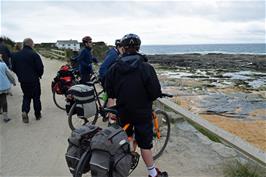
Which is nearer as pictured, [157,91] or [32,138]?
[157,91]

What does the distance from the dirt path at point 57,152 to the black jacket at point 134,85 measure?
1320 millimetres

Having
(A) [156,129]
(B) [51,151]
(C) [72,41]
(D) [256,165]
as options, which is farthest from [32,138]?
(C) [72,41]

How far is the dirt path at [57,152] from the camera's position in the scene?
520 centimetres

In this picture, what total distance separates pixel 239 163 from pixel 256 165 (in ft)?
0.87

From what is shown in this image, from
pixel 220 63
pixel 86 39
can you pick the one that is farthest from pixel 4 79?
pixel 220 63

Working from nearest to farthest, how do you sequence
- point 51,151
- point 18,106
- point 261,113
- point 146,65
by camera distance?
point 146,65 < point 51,151 < point 18,106 < point 261,113

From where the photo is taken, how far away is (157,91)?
4133 millimetres

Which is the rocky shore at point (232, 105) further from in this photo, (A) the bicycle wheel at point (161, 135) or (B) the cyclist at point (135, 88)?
(B) the cyclist at point (135, 88)

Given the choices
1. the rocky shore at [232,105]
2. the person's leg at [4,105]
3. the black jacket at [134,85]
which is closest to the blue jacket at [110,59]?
the black jacket at [134,85]

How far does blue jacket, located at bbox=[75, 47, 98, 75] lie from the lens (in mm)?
8227

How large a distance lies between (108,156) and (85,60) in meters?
4.99

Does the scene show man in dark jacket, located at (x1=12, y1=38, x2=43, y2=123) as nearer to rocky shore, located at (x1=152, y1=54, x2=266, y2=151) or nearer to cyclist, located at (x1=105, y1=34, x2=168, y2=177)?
cyclist, located at (x1=105, y1=34, x2=168, y2=177)

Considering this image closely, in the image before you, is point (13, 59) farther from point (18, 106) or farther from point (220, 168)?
point (220, 168)

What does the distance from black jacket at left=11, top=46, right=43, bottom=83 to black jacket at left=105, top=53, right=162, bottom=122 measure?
154 inches
